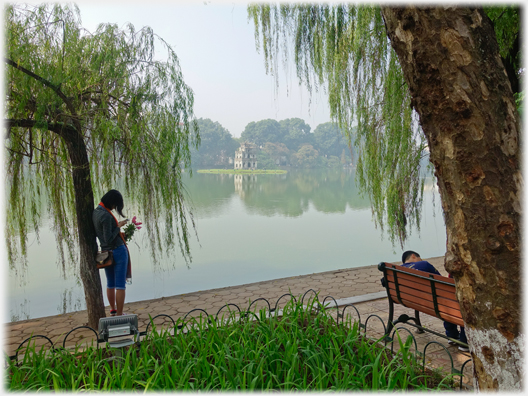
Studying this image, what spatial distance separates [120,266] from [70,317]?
1.31 m

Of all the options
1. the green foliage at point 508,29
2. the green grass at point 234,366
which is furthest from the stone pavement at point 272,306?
the green foliage at point 508,29

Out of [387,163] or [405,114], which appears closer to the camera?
[405,114]

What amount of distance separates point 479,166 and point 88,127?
354 centimetres

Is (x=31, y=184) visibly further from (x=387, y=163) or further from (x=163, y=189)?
(x=387, y=163)

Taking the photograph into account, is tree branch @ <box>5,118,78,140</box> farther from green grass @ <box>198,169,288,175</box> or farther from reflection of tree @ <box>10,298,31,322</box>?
green grass @ <box>198,169,288,175</box>

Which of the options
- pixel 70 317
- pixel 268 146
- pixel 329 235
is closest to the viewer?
pixel 70 317

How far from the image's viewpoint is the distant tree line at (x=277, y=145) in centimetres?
5431

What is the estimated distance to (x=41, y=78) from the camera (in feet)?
11.4

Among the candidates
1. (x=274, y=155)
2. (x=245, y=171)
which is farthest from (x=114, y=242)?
(x=274, y=155)

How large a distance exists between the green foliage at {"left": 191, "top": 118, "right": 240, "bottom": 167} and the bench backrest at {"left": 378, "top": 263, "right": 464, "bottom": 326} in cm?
4915

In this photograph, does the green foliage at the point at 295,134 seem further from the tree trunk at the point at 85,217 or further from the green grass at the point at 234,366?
the green grass at the point at 234,366

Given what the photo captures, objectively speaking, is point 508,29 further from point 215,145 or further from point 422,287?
point 215,145

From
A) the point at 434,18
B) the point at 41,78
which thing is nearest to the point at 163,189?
the point at 41,78

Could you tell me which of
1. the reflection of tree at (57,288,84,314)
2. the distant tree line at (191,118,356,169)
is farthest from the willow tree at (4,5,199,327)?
the distant tree line at (191,118,356,169)
